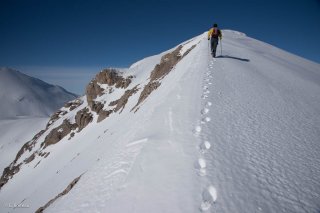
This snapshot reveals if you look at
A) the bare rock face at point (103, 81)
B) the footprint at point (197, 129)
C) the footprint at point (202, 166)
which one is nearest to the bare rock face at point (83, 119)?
the bare rock face at point (103, 81)

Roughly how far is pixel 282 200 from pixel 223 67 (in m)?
11.8

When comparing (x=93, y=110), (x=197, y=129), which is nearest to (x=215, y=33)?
(x=197, y=129)

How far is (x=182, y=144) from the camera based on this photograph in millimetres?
6051

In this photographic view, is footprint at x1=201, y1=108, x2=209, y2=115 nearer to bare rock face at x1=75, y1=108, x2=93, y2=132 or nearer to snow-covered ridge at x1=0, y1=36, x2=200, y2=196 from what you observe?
snow-covered ridge at x1=0, y1=36, x2=200, y2=196

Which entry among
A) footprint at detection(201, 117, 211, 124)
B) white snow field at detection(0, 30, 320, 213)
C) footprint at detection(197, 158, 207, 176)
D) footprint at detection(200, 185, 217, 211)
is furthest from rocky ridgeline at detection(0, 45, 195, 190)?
footprint at detection(200, 185, 217, 211)

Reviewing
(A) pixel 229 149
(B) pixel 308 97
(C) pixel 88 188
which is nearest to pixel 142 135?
(C) pixel 88 188

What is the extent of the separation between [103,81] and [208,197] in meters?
62.9

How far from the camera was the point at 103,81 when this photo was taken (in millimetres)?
63875

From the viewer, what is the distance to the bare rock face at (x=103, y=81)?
6000cm

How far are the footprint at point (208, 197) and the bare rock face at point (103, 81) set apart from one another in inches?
2152

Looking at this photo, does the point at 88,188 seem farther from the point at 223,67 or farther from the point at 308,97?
the point at 223,67

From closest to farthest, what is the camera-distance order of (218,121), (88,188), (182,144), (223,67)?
(88,188) → (182,144) → (218,121) → (223,67)

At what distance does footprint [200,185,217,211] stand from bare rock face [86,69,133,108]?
179 ft

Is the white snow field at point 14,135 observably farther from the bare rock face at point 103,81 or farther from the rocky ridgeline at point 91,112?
the bare rock face at point 103,81
